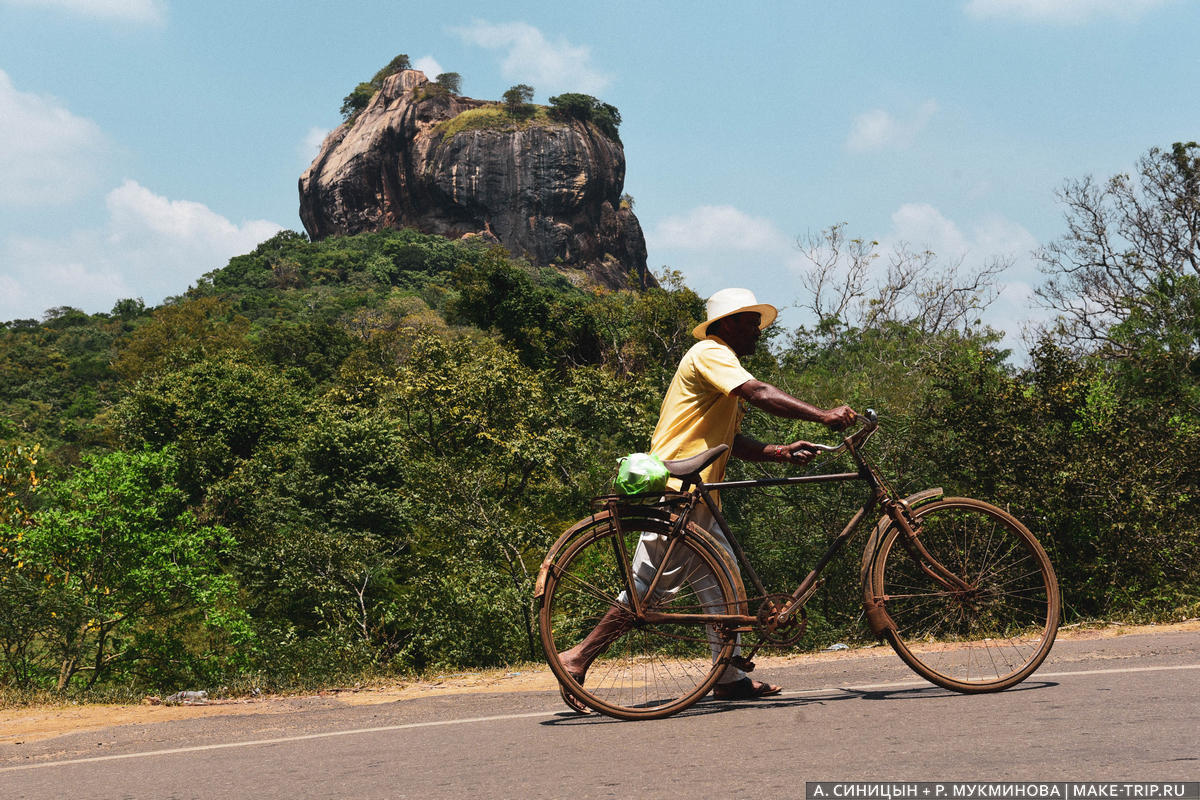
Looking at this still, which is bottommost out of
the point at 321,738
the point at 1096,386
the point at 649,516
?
the point at 321,738

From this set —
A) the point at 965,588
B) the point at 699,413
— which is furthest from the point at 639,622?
the point at 965,588

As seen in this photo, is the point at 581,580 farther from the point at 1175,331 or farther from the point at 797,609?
the point at 1175,331

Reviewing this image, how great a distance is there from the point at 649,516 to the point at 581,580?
1.50ft

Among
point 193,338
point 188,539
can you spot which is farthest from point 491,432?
point 193,338

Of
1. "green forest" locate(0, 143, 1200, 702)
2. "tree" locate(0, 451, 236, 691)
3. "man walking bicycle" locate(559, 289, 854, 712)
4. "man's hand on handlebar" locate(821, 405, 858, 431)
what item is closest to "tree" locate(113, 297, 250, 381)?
"green forest" locate(0, 143, 1200, 702)

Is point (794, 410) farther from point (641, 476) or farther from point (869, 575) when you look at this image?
point (869, 575)

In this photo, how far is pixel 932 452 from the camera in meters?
13.1

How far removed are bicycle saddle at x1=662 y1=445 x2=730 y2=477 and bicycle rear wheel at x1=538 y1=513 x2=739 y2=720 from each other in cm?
25

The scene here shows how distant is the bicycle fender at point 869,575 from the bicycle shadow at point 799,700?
0.95 ft

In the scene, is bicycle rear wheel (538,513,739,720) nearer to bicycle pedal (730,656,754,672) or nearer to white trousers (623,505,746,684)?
white trousers (623,505,746,684)

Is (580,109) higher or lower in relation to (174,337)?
higher

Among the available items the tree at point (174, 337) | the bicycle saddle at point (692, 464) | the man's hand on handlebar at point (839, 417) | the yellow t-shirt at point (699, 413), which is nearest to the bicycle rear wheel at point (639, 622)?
the bicycle saddle at point (692, 464)

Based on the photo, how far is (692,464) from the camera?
4.30m

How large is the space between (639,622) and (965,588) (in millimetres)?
1593
